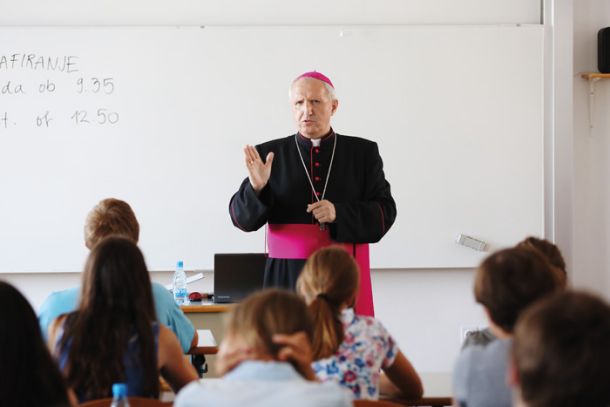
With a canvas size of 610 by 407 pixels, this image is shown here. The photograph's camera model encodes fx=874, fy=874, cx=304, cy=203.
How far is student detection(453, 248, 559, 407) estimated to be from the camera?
6.30ft

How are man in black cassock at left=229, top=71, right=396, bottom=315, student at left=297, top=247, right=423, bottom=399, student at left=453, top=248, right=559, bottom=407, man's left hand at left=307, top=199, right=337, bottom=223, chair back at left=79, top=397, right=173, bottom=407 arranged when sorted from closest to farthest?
1. student at left=453, top=248, right=559, bottom=407
2. chair back at left=79, top=397, right=173, bottom=407
3. student at left=297, top=247, right=423, bottom=399
4. man's left hand at left=307, top=199, right=337, bottom=223
5. man in black cassock at left=229, top=71, right=396, bottom=315

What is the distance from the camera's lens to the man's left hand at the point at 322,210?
3.37 m

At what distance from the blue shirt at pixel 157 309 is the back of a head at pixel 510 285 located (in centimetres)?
103

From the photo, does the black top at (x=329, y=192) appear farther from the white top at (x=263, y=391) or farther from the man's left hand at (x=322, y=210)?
the white top at (x=263, y=391)

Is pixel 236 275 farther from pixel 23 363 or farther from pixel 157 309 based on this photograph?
pixel 23 363

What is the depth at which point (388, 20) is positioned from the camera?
217 inches

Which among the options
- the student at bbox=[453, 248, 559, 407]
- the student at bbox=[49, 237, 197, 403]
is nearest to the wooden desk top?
the student at bbox=[49, 237, 197, 403]

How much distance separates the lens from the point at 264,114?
5.45m

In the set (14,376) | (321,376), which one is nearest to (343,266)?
(321,376)

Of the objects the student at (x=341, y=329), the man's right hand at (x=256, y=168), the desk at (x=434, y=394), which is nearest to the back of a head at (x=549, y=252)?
the desk at (x=434, y=394)

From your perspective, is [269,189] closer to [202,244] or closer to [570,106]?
[202,244]

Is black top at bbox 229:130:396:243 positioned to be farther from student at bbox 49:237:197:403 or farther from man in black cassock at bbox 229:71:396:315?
student at bbox 49:237:197:403

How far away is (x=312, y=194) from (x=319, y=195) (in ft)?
0.14

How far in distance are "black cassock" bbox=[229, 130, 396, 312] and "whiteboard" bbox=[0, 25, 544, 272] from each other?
5.34ft
